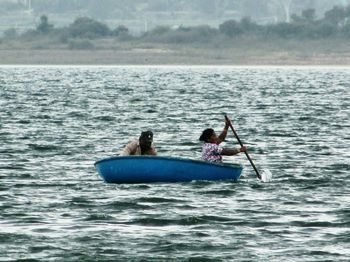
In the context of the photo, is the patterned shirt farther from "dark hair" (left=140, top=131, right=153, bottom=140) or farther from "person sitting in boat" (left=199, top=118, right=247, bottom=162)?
"dark hair" (left=140, top=131, right=153, bottom=140)

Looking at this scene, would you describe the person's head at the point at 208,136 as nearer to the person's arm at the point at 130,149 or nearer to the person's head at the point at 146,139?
the person's head at the point at 146,139

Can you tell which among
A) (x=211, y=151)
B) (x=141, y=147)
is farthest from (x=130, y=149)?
(x=211, y=151)

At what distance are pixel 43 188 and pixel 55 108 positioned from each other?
173ft

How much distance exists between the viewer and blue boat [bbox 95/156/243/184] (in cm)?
3525

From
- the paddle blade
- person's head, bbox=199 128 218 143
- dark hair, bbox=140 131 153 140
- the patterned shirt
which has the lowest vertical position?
the paddle blade

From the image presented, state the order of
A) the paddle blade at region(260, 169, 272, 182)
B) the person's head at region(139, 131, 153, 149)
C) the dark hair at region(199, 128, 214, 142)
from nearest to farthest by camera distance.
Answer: the person's head at region(139, 131, 153, 149), the dark hair at region(199, 128, 214, 142), the paddle blade at region(260, 169, 272, 182)

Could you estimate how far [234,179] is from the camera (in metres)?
37.5

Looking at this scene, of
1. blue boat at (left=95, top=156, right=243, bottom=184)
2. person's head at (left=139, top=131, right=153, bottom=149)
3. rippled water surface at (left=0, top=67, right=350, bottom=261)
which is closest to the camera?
rippled water surface at (left=0, top=67, right=350, bottom=261)

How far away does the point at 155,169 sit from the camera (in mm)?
35656

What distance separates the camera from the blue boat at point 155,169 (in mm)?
35250

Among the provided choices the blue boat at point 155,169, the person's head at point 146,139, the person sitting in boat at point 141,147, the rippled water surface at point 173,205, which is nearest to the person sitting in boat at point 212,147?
the blue boat at point 155,169

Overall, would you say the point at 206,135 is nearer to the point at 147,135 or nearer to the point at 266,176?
the point at 147,135

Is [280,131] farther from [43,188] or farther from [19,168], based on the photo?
[43,188]

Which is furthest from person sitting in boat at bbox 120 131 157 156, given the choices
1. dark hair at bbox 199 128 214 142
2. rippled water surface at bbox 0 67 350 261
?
dark hair at bbox 199 128 214 142
